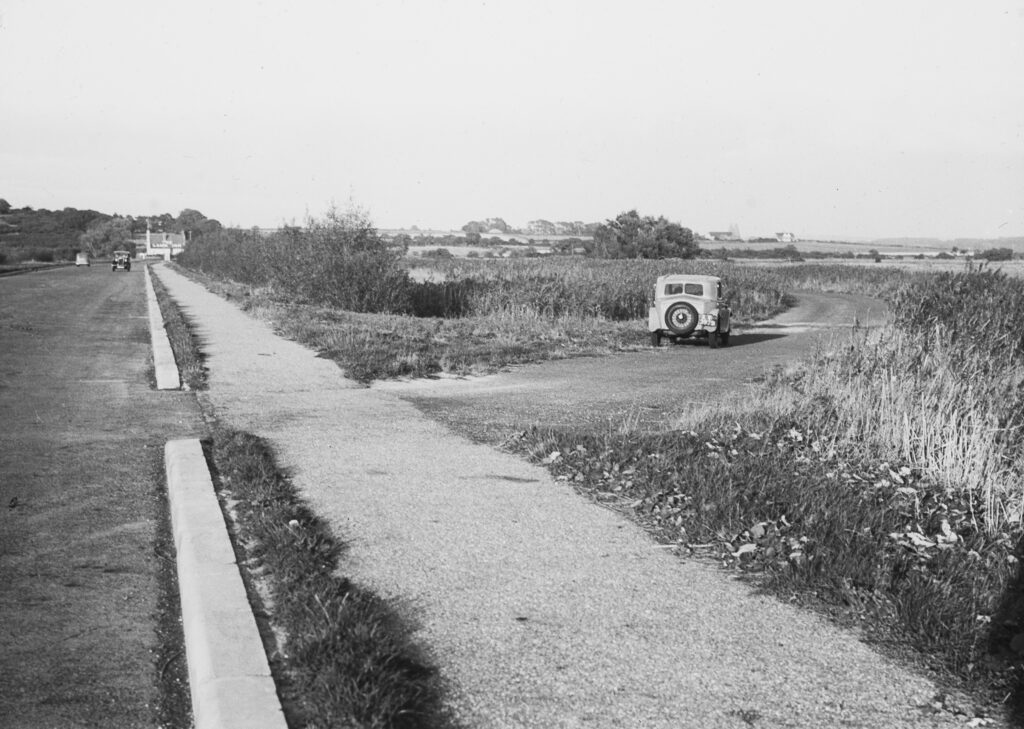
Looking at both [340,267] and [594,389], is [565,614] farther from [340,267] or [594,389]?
[340,267]

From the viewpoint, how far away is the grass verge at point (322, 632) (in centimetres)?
321

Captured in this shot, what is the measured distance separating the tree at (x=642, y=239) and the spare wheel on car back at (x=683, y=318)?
67607mm

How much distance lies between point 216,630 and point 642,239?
83827 millimetres

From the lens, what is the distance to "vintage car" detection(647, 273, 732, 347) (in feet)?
59.0

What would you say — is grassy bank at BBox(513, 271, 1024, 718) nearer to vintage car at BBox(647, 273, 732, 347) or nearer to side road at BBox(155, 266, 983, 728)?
side road at BBox(155, 266, 983, 728)

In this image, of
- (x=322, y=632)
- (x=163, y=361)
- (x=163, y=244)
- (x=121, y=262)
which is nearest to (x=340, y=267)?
(x=163, y=361)

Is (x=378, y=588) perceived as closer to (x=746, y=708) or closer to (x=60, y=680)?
(x=60, y=680)

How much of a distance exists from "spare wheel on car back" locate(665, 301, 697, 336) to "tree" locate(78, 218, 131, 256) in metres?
135

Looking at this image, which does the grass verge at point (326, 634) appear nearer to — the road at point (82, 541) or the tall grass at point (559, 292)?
the road at point (82, 541)

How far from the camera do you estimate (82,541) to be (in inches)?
207

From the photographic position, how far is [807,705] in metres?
3.45

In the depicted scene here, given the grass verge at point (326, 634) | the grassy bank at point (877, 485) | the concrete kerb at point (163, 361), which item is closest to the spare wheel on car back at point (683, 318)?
the grassy bank at point (877, 485)

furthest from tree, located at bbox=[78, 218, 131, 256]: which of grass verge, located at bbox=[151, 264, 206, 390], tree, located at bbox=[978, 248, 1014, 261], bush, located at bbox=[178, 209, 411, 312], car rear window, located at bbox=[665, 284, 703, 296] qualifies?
car rear window, located at bbox=[665, 284, 703, 296]

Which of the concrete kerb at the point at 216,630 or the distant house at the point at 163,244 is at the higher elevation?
the distant house at the point at 163,244
